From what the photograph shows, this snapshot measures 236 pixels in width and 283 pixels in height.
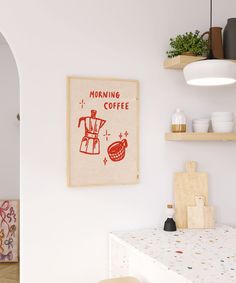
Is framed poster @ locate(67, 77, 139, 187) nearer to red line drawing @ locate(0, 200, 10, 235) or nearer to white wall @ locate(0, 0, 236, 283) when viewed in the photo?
white wall @ locate(0, 0, 236, 283)

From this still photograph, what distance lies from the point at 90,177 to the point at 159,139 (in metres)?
0.49

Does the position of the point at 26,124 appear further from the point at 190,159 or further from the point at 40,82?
the point at 190,159

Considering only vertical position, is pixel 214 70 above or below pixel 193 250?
above

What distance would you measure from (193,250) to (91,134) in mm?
812

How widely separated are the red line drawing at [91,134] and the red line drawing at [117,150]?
3.0 inches

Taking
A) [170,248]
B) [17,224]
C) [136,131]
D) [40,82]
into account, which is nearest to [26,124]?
[40,82]

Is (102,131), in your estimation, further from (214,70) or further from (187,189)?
(214,70)

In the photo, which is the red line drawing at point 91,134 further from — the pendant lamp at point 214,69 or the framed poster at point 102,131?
the pendant lamp at point 214,69

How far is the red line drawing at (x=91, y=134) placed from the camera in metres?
2.17

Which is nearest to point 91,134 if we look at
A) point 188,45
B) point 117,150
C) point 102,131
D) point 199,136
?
point 102,131

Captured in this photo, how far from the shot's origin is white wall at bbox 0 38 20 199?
3939 mm

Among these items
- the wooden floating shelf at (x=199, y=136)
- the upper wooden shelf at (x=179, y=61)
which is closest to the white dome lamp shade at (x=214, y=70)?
the upper wooden shelf at (x=179, y=61)

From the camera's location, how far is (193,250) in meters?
1.88

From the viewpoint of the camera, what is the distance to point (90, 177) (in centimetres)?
218
